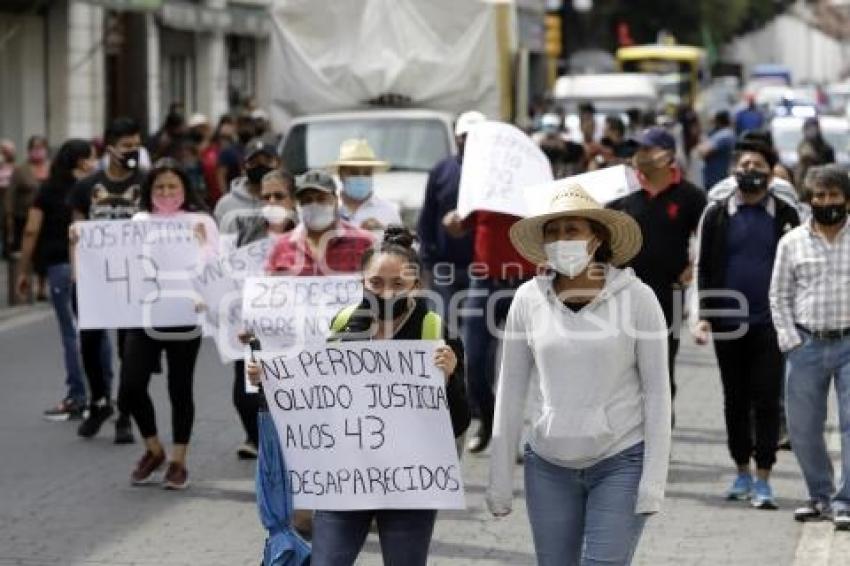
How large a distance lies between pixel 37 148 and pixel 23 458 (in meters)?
11.8

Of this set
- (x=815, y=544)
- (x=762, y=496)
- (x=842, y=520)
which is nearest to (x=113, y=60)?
(x=762, y=496)

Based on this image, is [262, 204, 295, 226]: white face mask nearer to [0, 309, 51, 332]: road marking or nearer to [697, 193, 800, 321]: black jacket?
[697, 193, 800, 321]: black jacket

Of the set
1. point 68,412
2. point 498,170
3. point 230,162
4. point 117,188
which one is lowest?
point 68,412

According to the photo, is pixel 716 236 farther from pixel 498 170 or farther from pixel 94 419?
pixel 94 419

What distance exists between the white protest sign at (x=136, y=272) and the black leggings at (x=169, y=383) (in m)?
0.15

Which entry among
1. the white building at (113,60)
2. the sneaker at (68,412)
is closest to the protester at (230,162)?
the white building at (113,60)

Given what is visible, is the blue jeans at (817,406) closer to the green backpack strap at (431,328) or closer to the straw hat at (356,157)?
the straw hat at (356,157)

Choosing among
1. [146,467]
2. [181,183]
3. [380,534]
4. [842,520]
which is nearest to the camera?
[380,534]

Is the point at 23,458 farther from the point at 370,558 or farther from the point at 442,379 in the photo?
the point at 442,379

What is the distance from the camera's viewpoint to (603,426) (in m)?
6.46

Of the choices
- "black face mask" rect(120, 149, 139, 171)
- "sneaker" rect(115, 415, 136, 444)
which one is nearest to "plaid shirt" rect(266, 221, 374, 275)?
"black face mask" rect(120, 149, 139, 171)

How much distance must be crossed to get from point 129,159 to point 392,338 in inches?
204

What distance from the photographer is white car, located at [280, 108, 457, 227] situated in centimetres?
1998

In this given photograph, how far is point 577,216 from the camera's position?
6668mm
